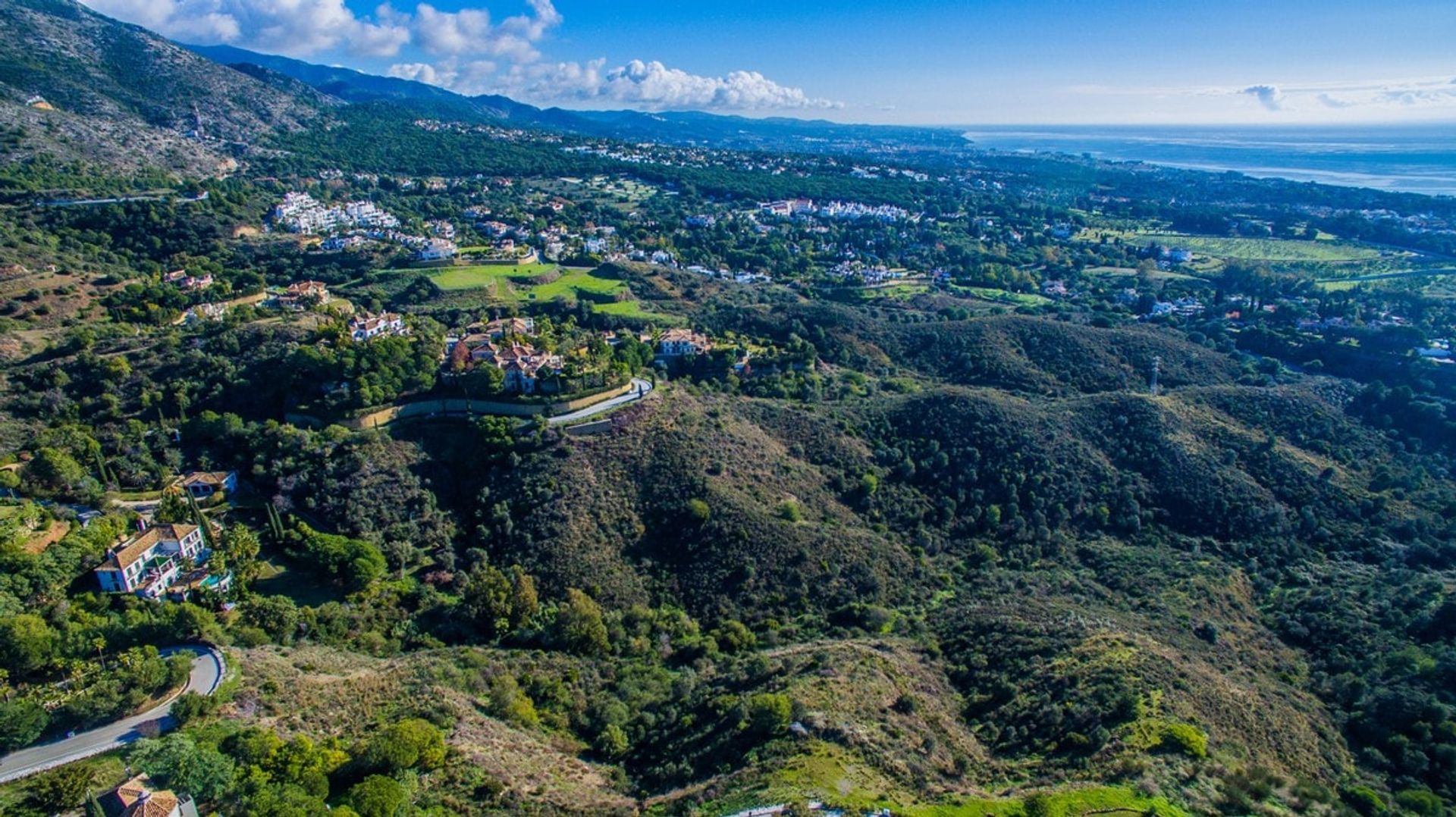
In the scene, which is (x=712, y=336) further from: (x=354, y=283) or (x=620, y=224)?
(x=620, y=224)

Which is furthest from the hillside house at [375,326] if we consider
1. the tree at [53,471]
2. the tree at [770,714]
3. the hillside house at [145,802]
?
the tree at [770,714]

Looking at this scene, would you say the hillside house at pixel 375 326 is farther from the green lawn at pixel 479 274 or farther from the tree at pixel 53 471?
the tree at pixel 53 471

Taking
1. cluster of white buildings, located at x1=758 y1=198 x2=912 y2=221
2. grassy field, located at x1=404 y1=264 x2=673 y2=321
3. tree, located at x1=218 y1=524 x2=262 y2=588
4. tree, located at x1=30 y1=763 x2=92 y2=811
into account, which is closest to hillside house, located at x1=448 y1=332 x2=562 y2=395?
tree, located at x1=218 y1=524 x2=262 y2=588

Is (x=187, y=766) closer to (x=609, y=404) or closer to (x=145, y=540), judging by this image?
(x=145, y=540)

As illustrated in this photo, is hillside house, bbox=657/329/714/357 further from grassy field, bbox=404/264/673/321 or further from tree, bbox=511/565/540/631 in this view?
tree, bbox=511/565/540/631

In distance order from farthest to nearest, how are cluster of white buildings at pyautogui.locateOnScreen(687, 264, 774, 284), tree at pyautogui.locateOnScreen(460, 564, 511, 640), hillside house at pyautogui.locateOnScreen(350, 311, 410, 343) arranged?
cluster of white buildings at pyautogui.locateOnScreen(687, 264, 774, 284) → hillside house at pyautogui.locateOnScreen(350, 311, 410, 343) → tree at pyautogui.locateOnScreen(460, 564, 511, 640)

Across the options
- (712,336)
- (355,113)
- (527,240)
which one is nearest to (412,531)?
(712,336)

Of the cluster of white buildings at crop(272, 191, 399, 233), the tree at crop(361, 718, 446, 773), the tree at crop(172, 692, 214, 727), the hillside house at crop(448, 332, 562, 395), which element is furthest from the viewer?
the cluster of white buildings at crop(272, 191, 399, 233)
